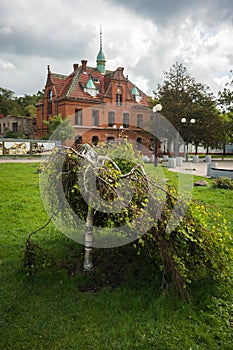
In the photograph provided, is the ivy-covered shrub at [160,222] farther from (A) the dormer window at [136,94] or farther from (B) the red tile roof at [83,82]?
(A) the dormer window at [136,94]

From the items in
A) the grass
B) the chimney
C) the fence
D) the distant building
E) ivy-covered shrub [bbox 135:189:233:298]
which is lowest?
the grass

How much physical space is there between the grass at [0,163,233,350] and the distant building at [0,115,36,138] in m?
33.4

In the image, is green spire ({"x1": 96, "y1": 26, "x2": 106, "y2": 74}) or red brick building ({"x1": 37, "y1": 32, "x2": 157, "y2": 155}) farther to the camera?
green spire ({"x1": 96, "y1": 26, "x2": 106, "y2": 74})

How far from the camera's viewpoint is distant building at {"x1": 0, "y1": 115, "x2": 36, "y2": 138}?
35531mm

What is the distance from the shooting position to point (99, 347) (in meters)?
2.36

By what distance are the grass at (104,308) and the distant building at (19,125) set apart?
33.4 metres

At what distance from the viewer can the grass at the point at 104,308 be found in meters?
2.43

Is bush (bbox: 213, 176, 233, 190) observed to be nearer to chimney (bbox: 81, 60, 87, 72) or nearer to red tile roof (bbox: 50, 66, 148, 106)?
red tile roof (bbox: 50, 66, 148, 106)

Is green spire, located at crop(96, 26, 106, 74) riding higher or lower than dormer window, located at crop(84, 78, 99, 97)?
higher

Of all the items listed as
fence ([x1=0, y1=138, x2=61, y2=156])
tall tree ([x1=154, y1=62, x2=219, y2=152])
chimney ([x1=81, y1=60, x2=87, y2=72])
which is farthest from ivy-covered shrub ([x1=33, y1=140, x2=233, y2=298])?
chimney ([x1=81, y1=60, x2=87, y2=72])

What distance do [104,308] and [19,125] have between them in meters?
35.5

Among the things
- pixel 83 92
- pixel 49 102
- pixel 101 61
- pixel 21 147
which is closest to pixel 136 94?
pixel 101 61

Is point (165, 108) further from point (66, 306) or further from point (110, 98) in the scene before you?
point (66, 306)

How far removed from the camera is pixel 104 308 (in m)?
2.85
